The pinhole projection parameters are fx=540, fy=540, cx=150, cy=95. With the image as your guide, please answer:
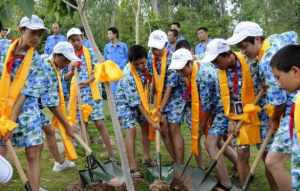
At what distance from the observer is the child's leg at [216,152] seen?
5.47 meters

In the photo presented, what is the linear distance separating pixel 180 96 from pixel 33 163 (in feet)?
6.78

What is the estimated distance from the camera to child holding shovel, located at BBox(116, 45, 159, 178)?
6.18 m

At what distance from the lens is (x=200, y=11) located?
71.9ft

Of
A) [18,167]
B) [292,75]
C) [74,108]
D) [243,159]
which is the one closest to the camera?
[292,75]

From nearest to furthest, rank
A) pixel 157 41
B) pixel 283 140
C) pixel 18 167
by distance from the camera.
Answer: pixel 283 140, pixel 18 167, pixel 157 41

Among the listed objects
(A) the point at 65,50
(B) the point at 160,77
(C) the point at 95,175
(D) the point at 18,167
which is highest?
(A) the point at 65,50

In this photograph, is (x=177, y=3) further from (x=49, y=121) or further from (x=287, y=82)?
(x=287, y=82)

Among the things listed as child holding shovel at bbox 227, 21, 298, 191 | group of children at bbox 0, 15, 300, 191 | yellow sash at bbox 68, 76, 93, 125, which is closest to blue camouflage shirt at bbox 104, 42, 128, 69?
group of children at bbox 0, 15, 300, 191

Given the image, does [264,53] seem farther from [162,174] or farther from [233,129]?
[162,174]

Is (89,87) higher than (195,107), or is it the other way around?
(89,87)

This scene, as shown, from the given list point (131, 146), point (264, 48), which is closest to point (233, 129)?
point (264, 48)

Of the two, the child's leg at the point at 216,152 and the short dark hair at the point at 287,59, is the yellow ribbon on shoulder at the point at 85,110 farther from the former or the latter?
the short dark hair at the point at 287,59

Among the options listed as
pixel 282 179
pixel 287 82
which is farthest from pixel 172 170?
pixel 287 82

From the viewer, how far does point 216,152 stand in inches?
216
